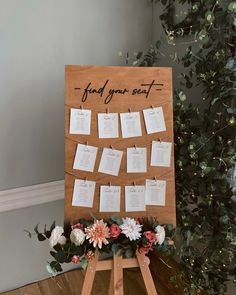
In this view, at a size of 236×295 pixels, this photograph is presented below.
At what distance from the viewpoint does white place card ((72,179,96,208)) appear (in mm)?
1297

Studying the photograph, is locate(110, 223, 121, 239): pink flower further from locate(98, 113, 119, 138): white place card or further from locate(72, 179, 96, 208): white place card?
locate(98, 113, 119, 138): white place card

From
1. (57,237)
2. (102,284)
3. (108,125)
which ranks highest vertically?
(108,125)

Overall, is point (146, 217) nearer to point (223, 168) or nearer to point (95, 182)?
point (95, 182)

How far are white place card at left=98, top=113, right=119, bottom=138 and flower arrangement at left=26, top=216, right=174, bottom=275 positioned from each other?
31 cm

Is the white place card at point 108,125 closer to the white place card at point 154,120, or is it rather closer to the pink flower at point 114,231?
the white place card at point 154,120

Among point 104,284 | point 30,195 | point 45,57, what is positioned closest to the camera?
point 45,57

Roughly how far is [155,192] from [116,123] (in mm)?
304

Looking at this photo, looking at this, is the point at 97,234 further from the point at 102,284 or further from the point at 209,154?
the point at 102,284

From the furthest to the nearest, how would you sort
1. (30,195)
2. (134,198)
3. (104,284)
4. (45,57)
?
(104,284) → (30,195) → (45,57) → (134,198)

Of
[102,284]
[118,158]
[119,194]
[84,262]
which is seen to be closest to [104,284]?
[102,284]

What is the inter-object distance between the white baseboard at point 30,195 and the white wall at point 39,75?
3cm

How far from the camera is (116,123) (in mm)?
1291

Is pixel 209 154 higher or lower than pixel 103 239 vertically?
higher

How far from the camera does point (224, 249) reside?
1.42 meters
